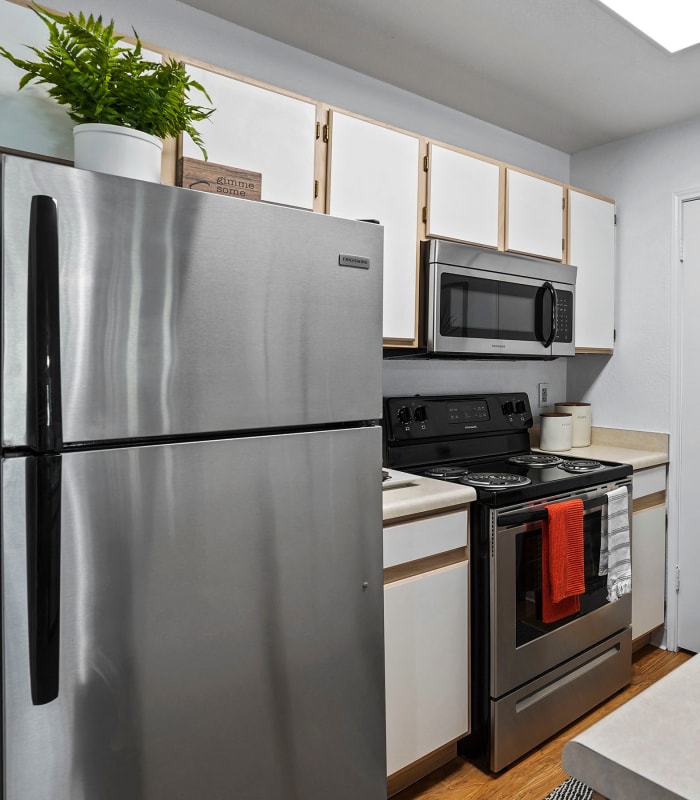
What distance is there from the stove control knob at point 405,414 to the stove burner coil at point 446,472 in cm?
21

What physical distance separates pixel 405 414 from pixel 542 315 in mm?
777

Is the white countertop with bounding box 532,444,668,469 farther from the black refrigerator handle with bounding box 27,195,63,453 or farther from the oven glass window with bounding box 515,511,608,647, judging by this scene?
the black refrigerator handle with bounding box 27,195,63,453

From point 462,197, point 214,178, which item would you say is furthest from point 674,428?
point 214,178

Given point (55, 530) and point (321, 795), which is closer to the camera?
point (55, 530)

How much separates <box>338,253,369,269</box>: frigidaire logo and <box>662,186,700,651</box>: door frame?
6.79 feet

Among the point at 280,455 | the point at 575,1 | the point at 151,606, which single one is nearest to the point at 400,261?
the point at 575,1

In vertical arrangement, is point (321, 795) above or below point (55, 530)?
below

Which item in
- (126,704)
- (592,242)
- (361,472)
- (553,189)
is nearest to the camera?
(126,704)

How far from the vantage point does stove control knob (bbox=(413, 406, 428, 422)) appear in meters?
2.35

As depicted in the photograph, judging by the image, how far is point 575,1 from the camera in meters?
1.83

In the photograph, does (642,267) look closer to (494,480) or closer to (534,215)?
(534,215)

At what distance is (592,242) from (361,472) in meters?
2.10

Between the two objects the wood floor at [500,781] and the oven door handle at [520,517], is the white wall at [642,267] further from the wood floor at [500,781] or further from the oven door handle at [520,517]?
the wood floor at [500,781]

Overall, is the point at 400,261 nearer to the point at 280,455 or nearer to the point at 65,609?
the point at 280,455
